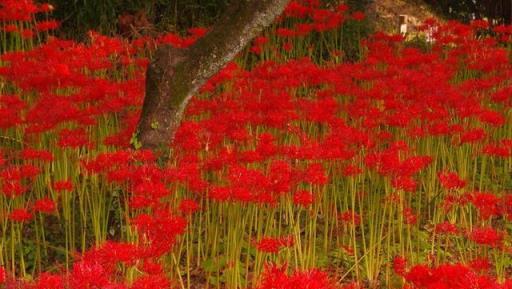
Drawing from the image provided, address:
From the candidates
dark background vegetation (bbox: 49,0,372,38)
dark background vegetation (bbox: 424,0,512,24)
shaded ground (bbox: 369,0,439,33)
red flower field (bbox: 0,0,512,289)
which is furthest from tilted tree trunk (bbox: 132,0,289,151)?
shaded ground (bbox: 369,0,439,33)

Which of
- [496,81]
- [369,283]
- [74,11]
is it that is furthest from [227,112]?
[74,11]

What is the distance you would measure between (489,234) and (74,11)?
22.8 feet

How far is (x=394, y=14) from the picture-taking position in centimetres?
1396

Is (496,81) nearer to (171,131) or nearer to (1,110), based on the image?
(171,131)

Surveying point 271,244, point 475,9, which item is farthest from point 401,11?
point 271,244

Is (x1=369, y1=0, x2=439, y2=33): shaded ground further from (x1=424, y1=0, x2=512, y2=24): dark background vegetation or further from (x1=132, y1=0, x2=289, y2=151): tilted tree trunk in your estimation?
(x1=132, y1=0, x2=289, y2=151): tilted tree trunk

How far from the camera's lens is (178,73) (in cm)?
543

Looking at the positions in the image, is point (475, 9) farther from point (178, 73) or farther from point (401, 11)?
point (178, 73)

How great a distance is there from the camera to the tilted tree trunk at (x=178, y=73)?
5.40m

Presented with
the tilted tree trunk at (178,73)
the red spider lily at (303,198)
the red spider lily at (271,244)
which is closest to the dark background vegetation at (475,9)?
the tilted tree trunk at (178,73)

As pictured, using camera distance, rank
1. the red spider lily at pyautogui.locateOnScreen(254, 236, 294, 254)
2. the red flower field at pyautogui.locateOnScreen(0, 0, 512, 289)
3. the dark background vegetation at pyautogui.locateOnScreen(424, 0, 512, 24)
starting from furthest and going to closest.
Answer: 1. the dark background vegetation at pyautogui.locateOnScreen(424, 0, 512, 24)
2. the red flower field at pyautogui.locateOnScreen(0, 0, 512, 289)
3. the red spider lily at pyautogui.locateOnScreen(254, 236, 294, 254)

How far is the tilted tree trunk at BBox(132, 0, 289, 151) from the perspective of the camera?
5.40m

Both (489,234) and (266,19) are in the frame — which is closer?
(489,234)

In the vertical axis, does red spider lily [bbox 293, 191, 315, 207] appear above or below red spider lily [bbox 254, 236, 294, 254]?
above
